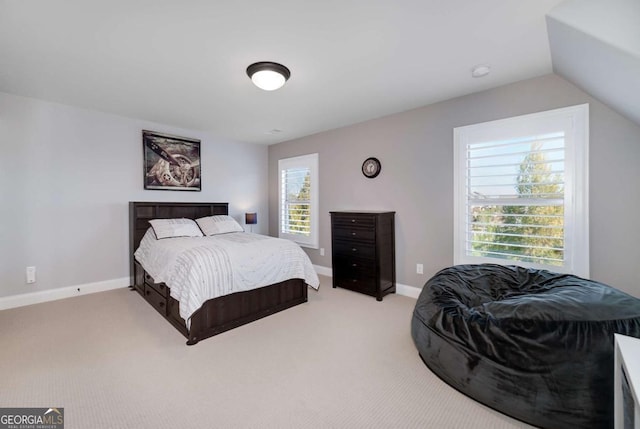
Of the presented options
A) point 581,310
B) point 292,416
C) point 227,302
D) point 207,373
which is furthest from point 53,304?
point 581,310

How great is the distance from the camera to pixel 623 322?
1.46 metres

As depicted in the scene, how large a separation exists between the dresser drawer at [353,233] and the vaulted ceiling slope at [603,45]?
2.34 meters

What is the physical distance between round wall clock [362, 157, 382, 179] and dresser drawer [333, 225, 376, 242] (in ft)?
2.75

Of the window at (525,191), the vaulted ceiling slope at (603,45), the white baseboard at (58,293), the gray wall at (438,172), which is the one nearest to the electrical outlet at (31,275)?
the white baseboard at (58,293)

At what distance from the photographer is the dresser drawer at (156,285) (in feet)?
9.37

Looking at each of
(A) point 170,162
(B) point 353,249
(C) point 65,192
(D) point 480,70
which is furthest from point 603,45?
(C) point 65,192

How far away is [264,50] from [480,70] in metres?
1.94

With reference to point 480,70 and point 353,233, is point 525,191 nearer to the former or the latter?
point 480,70

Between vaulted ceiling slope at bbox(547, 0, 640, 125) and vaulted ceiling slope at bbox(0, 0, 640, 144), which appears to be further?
vaulted ceiling slope at bbox(0, 0, 640, 144)

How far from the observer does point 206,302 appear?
2.49m

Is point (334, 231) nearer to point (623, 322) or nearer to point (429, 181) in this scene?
point (429, 181)

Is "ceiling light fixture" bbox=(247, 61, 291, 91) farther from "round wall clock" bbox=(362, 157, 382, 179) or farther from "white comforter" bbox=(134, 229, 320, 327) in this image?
"round wall clock" bbox=(362, 157, 382, 179)

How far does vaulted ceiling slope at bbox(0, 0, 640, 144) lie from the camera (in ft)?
5.66

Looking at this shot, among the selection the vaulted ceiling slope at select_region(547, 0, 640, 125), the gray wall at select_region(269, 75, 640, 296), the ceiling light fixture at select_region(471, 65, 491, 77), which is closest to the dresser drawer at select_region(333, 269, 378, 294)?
the gray wall at select_region(269, 75, 640, 296)
